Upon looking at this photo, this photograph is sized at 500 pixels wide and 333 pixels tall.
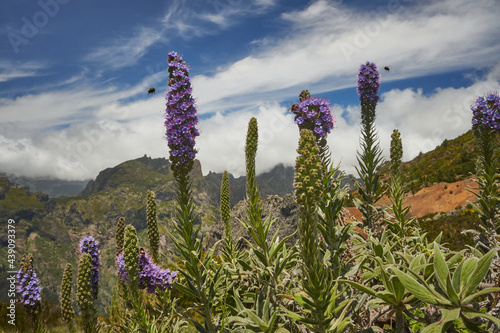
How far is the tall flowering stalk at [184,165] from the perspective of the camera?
13.9 ft

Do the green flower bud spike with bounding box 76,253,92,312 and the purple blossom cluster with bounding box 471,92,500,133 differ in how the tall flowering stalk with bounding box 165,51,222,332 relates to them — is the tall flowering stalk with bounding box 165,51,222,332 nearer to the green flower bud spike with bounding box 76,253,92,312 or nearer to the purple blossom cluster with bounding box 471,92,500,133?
the green flower bud spike with bounding box 76,253,92,312

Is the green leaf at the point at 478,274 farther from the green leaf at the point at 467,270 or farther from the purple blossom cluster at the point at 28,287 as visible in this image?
the purple blossom cluster at the point at 28,287

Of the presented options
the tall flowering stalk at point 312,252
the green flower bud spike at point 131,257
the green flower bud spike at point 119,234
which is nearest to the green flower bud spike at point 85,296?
the green flower bud spike at point 131,257

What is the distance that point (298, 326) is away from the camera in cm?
312

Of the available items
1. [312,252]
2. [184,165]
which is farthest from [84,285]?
[312,252]

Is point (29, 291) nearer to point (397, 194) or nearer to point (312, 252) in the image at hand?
point (312, 252)

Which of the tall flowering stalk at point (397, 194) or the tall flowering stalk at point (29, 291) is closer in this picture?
the tall flowering stalk at point (397, 194)

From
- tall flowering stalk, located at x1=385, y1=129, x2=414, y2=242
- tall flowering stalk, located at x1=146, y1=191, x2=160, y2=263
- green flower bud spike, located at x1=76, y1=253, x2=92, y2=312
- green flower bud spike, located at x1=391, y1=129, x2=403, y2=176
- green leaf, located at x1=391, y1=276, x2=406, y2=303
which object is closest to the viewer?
green leaf, located at x1=391, y1=276, x2=406, y2=303

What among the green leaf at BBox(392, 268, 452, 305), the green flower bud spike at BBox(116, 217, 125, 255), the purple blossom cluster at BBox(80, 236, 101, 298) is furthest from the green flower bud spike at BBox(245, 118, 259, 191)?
the green flower bud spike at BBox(116, 217, 125, 255)

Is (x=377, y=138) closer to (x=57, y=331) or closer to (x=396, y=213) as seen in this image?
(x=396, y=213)

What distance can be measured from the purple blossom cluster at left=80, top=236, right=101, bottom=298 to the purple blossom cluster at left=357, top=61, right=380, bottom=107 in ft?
22.4

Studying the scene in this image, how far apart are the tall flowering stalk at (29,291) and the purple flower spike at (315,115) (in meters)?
6.24

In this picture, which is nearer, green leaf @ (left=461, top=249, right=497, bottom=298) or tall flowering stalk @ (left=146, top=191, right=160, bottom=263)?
green leaf @ (left=461, top=249, right=497, bottom=298)

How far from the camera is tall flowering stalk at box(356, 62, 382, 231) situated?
6.55 m
